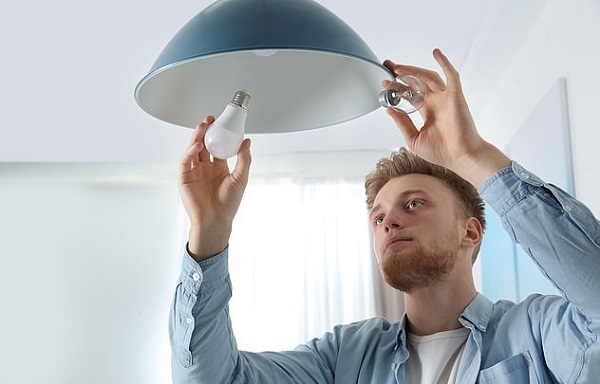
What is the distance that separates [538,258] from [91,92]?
190 cm

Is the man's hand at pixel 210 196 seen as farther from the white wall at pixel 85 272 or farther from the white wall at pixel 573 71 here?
the white wall at pixel 85 272

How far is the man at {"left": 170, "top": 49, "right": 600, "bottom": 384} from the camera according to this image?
125 centimetres

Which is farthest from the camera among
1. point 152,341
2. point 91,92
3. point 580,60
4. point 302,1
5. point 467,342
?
point 152,341

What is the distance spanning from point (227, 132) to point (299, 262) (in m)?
2.36

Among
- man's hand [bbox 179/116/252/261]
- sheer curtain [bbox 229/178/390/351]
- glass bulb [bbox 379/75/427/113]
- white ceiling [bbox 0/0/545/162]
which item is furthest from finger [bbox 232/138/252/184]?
sheer curtain [bbox 229/178/390/351]

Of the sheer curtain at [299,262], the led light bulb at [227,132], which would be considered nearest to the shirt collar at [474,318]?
the led light bulb at [227,132]

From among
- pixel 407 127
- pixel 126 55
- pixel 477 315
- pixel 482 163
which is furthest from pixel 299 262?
pixel 482 163

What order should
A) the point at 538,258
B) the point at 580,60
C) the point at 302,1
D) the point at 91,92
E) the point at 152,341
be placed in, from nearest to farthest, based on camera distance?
the point at 302,1, the point at 538,258, the point at 580,60, the point at 91,92, the point at 152,341

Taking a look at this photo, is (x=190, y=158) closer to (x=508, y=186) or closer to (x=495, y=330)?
(x=508, y=186)

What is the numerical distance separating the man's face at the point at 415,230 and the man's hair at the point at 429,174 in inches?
0.8

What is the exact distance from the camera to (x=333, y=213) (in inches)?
139

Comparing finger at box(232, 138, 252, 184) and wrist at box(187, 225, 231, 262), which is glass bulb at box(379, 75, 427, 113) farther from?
wrist at box(187, 225, 231, 262)

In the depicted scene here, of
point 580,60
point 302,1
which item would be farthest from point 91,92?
point 302,1

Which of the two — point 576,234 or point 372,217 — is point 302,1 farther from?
point 372,217
